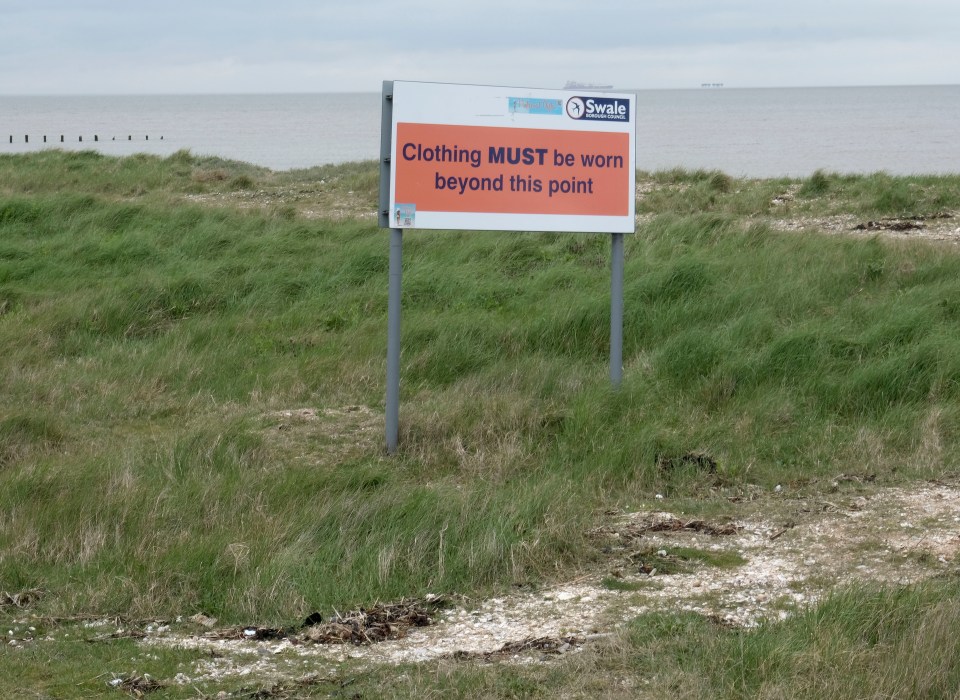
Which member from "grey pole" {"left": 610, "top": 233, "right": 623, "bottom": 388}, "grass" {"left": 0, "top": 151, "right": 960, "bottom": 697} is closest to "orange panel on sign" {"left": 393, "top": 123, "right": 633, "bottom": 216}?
"grey pole" {"left": 610, "top": 233, "right": 623, "bottom": 388}

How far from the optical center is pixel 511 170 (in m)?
6.89

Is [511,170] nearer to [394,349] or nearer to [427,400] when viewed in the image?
[394,349]

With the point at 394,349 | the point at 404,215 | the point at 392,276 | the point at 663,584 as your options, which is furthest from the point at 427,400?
the point at 663,584

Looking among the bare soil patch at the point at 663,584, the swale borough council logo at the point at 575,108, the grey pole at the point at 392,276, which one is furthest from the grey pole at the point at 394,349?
the bare soil patch at the point at 663,584

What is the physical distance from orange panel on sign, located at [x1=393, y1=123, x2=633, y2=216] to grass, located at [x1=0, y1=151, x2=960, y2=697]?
130 centimetres

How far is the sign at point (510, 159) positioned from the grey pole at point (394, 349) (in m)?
0.19

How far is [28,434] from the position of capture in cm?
659

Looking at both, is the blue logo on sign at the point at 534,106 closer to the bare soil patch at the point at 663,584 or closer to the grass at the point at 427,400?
the grass at the point at 427,400

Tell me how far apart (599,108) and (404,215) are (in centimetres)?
157

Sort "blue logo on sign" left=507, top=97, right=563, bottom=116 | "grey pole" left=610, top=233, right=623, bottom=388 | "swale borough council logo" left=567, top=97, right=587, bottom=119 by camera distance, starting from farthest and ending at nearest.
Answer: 1. "grey pole" left=610, top=233, right=623, bottom=388
2. "swale borough council logo" left=567, top=97, right=587, bottom=119
3. "blue logo on sign" left=507, top=97, right=563, bottom=116

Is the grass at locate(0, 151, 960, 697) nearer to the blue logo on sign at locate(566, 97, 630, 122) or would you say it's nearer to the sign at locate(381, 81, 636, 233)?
the sign at locate(381, 81, 636, 233)

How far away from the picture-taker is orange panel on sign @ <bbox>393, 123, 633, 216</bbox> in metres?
6.69

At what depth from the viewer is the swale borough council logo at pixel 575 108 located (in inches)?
276

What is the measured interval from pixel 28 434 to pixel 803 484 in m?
4.68
